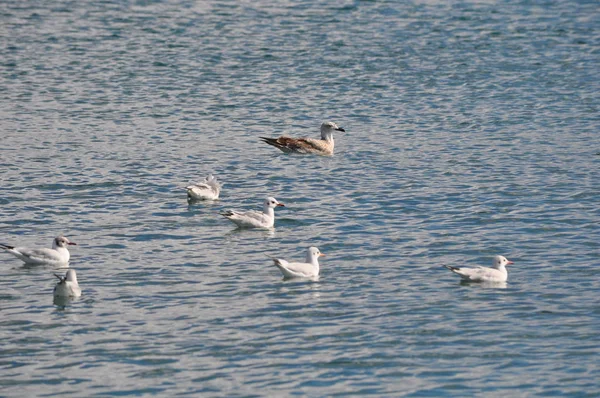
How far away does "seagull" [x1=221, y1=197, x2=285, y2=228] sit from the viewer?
80.6ft

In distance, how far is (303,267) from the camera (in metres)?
20.9

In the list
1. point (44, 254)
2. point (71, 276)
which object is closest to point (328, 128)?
point (44, 254)

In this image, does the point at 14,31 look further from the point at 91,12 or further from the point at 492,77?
the point at 492,77

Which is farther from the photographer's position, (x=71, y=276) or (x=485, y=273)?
(x=485, y=273)

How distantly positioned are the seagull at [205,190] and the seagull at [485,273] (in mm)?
7210

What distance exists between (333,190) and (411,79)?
14546 mm

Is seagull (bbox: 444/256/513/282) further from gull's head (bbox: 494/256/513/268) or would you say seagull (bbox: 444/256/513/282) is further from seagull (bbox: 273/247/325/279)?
seagull (bbox: 273/247/325/279)

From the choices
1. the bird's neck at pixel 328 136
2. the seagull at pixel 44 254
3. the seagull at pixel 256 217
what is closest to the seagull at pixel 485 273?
the seagull at pixel 256 217

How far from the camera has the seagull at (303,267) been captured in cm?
2077

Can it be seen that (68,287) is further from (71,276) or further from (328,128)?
(328,128)

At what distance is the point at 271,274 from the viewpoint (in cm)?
2139

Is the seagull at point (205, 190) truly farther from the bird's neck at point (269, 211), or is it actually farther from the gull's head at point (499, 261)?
the gull's head at point (499, 261)

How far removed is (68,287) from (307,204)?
8145 millimetres

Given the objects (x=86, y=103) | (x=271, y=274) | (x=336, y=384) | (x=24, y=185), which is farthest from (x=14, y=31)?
(x=336, y=384)
